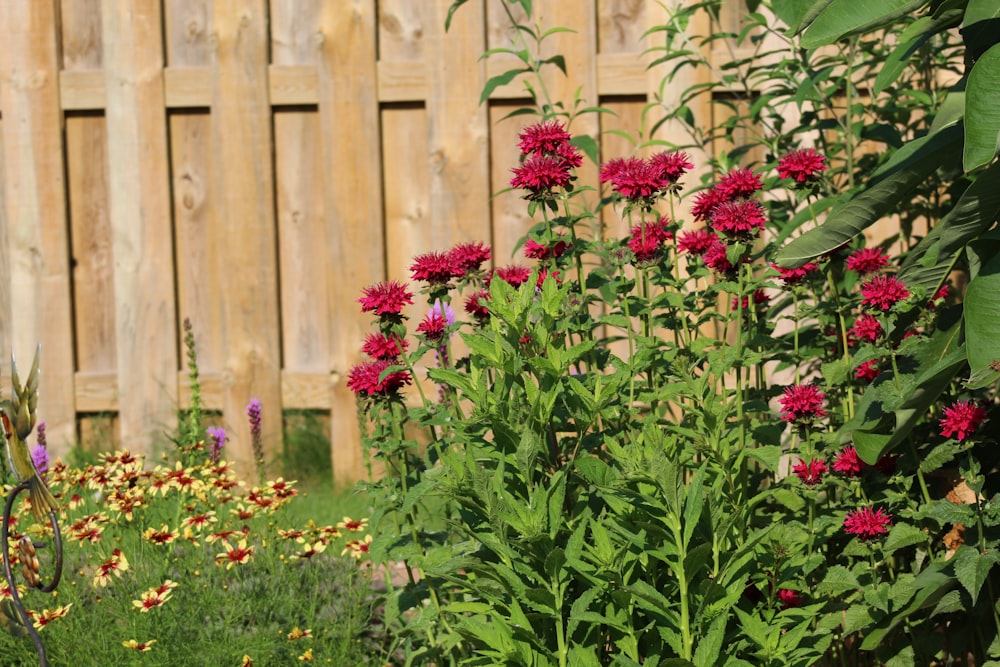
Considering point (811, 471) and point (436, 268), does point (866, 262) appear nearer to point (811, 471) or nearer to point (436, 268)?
point (811, 471)

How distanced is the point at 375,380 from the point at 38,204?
344 cm

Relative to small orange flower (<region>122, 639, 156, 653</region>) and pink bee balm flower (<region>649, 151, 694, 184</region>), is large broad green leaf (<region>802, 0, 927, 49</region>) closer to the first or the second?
pink bee balm flower (<region>649, 151, 694, 184</region>)

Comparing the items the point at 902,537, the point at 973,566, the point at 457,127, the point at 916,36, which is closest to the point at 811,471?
the point at 902,537

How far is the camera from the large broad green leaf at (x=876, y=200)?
2395 millimetres

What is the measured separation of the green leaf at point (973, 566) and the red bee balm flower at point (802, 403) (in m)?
0.40

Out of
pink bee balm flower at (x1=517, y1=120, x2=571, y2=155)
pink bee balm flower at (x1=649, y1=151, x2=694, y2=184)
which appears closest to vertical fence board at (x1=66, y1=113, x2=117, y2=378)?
pink bee balm flower at (x1=517, y1=120, x2=571, y2=155)

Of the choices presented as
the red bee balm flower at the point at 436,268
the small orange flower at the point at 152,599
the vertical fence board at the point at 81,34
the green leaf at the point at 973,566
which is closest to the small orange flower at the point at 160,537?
the small orange flower at the point at 152,599

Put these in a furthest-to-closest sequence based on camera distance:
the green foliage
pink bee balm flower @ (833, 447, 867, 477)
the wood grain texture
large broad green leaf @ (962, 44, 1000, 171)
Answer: the wood grain texture, pink bee balm flower @ (833, 447, 867, 477), the green foliage, large broad green leaf @ (962, 44, 1000, 171)

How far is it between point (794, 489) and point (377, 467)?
2.72 meters

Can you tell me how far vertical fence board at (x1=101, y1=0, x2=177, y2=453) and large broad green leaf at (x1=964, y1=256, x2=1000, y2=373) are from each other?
3.78m

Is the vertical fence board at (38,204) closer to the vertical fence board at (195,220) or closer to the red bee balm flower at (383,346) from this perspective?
the vertical fence board at (195,220)

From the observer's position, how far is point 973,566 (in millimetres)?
2299

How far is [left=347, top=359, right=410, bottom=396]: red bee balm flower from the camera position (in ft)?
8.14

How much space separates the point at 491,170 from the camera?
16.4 ft
